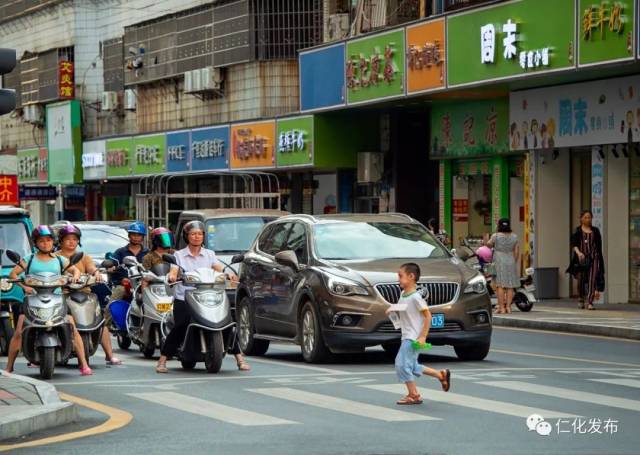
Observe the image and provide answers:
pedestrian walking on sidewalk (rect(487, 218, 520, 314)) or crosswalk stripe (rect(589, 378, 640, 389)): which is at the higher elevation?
pedestrian walking on sidewalk (rect(487, 218, 520, 314))

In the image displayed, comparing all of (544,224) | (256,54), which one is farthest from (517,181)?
(256,54)

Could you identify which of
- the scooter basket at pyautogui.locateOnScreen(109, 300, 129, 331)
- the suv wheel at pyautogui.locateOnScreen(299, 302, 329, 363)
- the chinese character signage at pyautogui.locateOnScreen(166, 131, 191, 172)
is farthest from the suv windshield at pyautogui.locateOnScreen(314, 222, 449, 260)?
the chinese character signage at pyautogui.locateOnScreen(166, 131, 191, 172)

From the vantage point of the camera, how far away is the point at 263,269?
20.6 m

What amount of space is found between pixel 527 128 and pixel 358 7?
819 cm

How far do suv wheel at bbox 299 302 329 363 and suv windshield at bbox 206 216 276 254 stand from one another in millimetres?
7189

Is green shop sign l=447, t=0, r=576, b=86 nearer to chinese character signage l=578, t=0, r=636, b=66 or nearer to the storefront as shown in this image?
chinese character signage l=578, t=0, r=636, b=66

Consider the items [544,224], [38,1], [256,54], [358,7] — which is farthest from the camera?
[38,1]

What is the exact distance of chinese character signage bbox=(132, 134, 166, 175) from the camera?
171 ft

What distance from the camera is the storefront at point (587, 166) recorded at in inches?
1190

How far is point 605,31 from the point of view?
2742cm

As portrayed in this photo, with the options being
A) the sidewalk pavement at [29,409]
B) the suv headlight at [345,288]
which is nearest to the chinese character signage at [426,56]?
the suv headlight at [345,288]

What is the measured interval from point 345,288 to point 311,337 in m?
0.82

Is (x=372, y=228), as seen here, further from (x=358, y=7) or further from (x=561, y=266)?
(x=358, y=7)

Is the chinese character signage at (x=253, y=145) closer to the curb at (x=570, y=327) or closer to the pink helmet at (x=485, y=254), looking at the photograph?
the pink helmet at (x=485, y=254)
